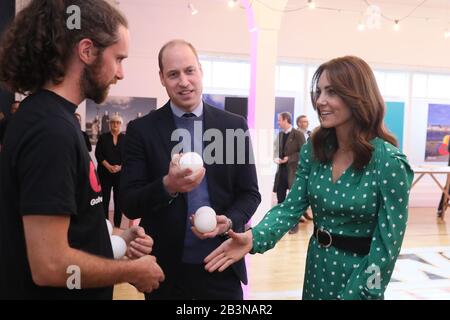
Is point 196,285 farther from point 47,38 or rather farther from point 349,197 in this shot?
point 47,38

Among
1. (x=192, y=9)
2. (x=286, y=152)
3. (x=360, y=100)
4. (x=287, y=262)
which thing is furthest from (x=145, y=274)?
(x=192, y=9)

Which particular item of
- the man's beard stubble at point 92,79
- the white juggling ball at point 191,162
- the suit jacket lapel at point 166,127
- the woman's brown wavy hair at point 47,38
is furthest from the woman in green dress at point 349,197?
the woman's brown wavy hair at point 47,38

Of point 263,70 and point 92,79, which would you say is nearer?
point 92,79

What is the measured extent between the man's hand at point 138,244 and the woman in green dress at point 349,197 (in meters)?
0.23

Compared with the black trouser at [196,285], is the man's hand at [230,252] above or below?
above

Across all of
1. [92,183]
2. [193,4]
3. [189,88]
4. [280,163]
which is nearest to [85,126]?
[193,4]

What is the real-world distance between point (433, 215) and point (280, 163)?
3597 millimetres

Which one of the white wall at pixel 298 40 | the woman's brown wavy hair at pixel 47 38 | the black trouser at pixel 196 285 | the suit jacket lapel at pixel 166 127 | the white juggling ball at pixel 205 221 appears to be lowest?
the black trouser at pixel 196 285

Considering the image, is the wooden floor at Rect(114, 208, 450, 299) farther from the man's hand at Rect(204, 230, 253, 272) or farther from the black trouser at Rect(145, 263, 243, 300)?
the man's hand at Rect(204, 230, 253, 272)

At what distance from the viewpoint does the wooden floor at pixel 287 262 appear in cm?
391

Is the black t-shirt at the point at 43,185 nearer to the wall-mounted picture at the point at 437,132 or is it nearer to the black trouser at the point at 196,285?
the black trouser at the point at 196,285

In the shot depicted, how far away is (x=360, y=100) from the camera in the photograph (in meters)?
1.61

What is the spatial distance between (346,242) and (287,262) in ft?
11.2

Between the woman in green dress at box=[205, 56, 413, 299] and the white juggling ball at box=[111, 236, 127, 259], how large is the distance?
303 millimetres
